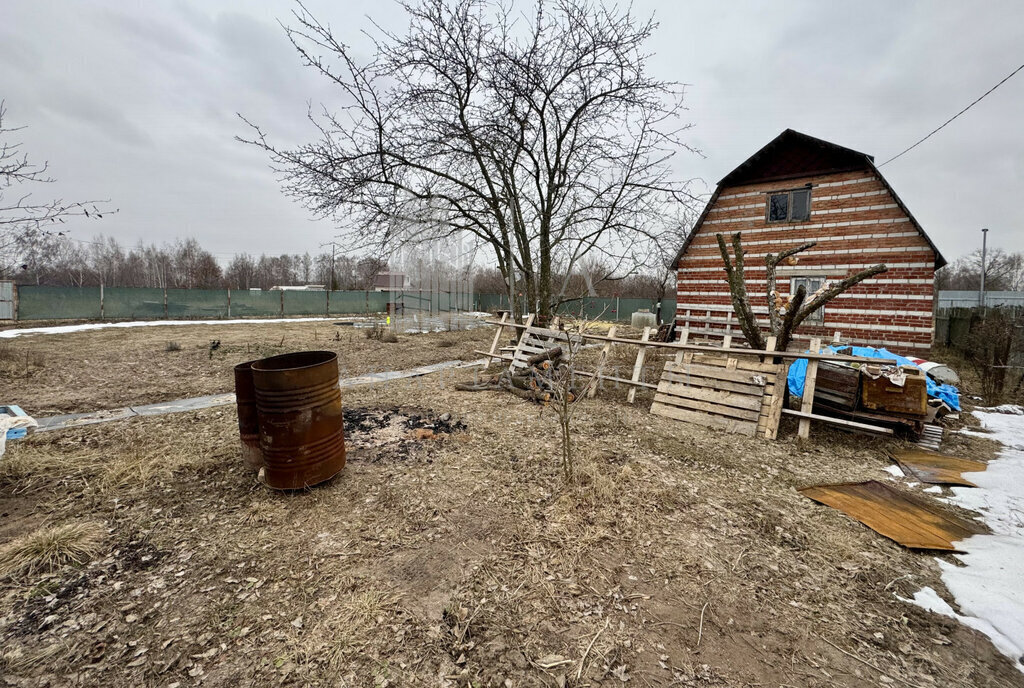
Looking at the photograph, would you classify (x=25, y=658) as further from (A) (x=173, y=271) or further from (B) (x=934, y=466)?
(A) (x=173, y=271)

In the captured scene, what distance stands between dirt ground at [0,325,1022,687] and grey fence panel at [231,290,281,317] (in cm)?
2392

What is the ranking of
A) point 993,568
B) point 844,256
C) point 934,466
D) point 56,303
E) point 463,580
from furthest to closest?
point 56,303, point 844,256, point 934,466, point 993,568, point 463,580

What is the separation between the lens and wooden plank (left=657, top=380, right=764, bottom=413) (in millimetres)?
5730

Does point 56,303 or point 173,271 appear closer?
point 56,303

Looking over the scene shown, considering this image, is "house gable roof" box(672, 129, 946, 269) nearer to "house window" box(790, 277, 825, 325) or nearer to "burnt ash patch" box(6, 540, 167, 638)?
"house window" box(790, 277, 825, 325)

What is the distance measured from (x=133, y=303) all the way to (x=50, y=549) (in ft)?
84.5

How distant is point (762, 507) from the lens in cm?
362

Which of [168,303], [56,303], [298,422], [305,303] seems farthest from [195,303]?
[298,422]

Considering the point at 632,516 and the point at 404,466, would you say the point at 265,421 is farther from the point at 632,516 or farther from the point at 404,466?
the point at 632,516

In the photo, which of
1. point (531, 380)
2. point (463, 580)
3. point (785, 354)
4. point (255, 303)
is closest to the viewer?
point (463, 580)

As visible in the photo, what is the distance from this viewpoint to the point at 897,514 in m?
3.60

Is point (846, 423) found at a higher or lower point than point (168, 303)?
lower

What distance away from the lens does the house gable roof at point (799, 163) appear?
32.7ft

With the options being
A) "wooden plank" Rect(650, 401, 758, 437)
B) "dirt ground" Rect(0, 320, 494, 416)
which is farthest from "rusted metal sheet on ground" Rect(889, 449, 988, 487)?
"dirt ground" Rect(0, 320, 494, 416)
